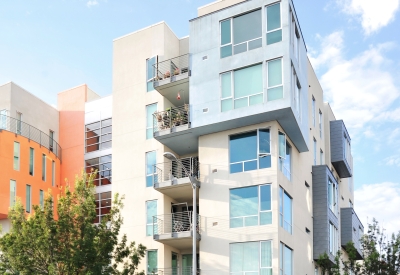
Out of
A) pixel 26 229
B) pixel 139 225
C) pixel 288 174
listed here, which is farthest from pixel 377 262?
pixel 26 229

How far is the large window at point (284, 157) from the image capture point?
29.3 m

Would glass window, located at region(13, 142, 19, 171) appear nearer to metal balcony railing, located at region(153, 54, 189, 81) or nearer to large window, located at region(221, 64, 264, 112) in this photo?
metal balcony railing, located at region(153, 54, 189, 81)

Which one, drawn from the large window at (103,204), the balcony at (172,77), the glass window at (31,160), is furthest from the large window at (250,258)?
the glass window at (31,160)

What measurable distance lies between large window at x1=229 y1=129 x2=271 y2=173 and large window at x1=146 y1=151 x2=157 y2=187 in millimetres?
5426

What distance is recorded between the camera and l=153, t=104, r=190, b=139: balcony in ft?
102

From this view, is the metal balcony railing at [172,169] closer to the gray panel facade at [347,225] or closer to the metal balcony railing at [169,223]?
the metal balcony railing at [169,223]

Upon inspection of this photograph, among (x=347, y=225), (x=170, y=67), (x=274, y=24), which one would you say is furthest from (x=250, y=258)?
(x=347, y=225)

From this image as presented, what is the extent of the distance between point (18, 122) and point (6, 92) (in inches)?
93.2

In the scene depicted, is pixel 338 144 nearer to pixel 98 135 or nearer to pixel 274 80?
pixel 274 80

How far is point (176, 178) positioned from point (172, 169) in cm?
186

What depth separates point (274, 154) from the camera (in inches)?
1125

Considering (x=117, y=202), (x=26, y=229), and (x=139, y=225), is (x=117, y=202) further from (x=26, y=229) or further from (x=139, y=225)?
(x=139, y=225)

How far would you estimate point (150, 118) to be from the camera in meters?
34.0

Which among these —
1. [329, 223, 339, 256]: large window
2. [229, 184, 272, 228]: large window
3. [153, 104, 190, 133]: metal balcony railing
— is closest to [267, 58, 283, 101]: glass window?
[229, 184, 272, 228]: large window
